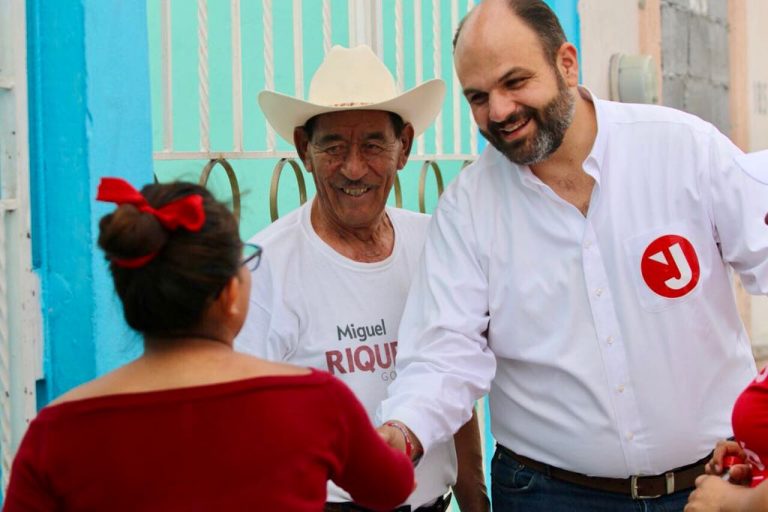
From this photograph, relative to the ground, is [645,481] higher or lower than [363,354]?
lower

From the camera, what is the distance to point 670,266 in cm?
260

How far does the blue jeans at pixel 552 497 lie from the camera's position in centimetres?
261

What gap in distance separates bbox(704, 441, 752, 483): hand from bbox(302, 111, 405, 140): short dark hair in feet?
3.65

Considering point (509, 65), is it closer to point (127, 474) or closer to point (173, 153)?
point (173, 153)

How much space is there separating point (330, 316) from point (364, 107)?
514 mm

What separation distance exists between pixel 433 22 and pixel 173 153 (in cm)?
152

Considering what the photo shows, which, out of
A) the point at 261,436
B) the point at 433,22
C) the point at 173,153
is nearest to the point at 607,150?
the point at 173,153

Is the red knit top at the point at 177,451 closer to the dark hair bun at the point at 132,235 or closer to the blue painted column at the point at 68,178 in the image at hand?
the dark hair bun at the point at 132,235

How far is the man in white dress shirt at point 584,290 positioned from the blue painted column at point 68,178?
77 centimetres

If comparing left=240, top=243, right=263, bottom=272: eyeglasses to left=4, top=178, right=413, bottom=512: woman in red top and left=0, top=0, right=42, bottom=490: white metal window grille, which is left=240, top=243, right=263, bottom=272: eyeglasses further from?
left=0, top=0, right=42, bottom=490: white metal window grille

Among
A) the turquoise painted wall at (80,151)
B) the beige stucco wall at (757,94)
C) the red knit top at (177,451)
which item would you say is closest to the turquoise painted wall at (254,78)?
the turquoise painted wall at (80,151)

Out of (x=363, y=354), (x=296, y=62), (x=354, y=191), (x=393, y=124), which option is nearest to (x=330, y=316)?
(x=363, y=354)

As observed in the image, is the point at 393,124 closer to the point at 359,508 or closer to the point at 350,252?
the point at 350,252

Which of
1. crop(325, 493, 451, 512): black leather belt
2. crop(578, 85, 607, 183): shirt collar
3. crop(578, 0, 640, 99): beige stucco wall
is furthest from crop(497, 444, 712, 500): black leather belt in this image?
crop(578, 0, 640, 99): beige stucco wall
